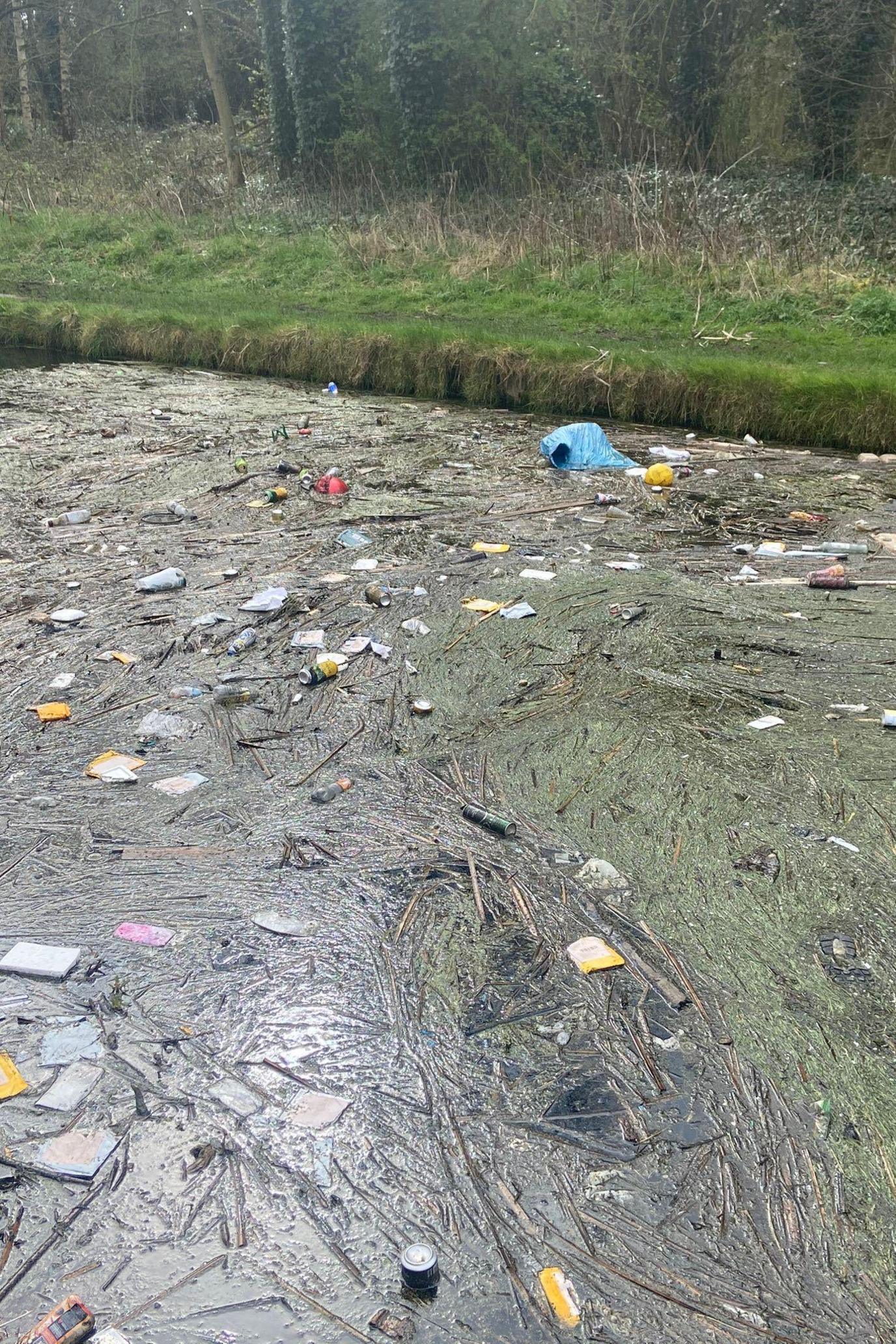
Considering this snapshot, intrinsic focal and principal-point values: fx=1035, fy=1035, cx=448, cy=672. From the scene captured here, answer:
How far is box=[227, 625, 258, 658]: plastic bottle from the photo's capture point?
4.30m

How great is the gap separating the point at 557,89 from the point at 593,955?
18.0 metres

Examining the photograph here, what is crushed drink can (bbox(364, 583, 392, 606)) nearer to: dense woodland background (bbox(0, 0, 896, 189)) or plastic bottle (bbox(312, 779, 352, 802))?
plastic bottle (bbox(312, 779, 352, 802))

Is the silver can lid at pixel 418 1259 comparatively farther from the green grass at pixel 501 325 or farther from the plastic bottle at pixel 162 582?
the green grass at pixel 501 325

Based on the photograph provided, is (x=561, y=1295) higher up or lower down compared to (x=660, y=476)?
higher up

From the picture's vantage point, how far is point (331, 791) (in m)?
3.33

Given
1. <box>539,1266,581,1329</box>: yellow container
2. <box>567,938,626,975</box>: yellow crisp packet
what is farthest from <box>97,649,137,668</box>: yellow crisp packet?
<box>539,1266,581,1329</box>: yellow container

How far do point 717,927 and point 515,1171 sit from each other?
3.16 feet

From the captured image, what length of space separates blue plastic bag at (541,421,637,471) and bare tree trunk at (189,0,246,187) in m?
11.5

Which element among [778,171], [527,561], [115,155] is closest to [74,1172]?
[527,561]

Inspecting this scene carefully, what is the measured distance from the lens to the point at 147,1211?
6.41ft

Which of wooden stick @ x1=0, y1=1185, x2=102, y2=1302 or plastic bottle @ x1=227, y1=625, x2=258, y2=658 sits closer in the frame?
wooden stick @ x1=0, y1=1185, x2=102, y2=1302

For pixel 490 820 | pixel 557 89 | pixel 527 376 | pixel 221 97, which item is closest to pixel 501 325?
pixel 527 376

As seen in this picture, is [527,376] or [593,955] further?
[527,376]

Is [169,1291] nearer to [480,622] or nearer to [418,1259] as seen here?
[418,1259]
